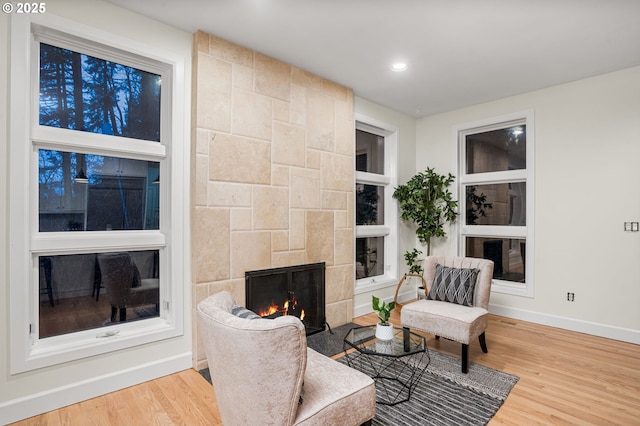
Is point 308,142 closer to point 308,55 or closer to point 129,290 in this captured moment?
point 308,55

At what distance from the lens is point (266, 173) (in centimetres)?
315

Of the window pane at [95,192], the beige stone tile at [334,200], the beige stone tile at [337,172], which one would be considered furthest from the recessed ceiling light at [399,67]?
the window pane at [95,192]

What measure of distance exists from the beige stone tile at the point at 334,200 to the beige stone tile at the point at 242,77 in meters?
1.37

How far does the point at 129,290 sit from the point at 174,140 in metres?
1.27

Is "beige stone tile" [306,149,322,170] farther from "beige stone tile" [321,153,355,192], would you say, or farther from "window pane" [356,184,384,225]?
"window pane" [356,184,384,225]

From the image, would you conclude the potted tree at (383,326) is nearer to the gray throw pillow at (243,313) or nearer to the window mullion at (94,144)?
the gray throw pillow at (243,313)

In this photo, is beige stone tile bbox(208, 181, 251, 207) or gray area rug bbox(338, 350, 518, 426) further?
beige stone tile bbox(208, 181, 251, 207)

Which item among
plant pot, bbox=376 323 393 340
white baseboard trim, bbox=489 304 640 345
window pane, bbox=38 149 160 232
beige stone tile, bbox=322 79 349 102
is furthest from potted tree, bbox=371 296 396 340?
white baseboard trim, bbox=489 304 640 345

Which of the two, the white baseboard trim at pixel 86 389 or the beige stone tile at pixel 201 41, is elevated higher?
the beige stone tile at pixel 201 41

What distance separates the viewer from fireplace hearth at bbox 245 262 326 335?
10.1ft

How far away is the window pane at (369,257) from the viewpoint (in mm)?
4504

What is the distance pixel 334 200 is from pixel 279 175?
84cm

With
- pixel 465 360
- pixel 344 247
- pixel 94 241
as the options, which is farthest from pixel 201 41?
pixel 465 360

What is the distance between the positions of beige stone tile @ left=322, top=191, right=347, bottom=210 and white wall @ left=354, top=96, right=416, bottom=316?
1.22m
